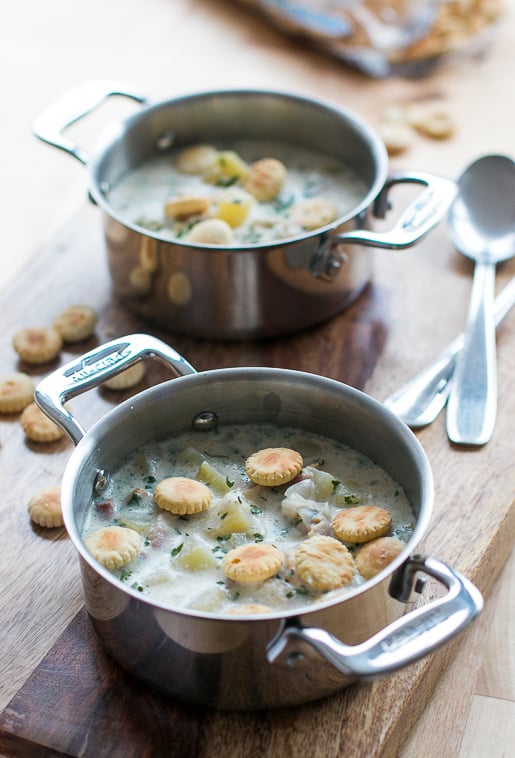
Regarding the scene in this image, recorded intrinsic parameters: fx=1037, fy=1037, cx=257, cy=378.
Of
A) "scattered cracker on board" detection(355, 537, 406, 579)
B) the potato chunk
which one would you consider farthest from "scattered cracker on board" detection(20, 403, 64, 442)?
"scattered cracker on board" detection(355, 537, 406, 579)

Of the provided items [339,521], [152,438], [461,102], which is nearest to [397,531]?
[339,521]

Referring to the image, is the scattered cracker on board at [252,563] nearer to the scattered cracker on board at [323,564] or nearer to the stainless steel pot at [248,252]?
the scattered cracker on board at [323,564]

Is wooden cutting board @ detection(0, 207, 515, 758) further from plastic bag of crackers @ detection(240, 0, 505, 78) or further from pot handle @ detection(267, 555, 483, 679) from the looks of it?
plastic bag of crackers @ detection(240, 0, 505, 78)

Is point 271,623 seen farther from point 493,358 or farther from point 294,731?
point 493,358

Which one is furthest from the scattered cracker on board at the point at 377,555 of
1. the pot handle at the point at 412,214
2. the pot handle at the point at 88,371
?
the pot handle at the point at 412,214

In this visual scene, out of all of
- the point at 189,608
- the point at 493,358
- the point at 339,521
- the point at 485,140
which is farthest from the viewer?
the point at 485,140

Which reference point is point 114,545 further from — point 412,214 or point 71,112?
point 71,112

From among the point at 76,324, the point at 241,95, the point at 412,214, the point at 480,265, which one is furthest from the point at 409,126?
the point at 76,324
